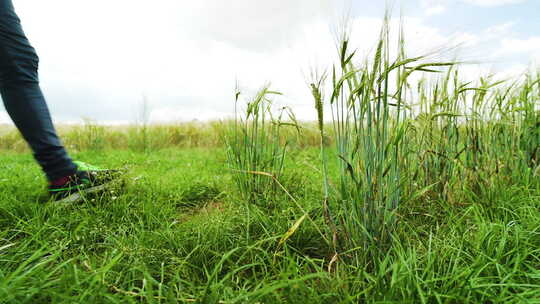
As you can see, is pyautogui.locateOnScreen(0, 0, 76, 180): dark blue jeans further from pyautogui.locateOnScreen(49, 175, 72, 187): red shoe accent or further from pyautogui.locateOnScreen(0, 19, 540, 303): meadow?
pyautogui.locateOnScreen(0, 19, 540, 303): meadow

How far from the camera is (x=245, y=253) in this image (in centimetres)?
94

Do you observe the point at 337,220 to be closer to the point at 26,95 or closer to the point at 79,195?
the point at 79,195

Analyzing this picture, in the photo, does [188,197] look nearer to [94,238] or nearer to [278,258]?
[94,238]

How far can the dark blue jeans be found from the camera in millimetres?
1509

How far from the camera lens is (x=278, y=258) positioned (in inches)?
45.4

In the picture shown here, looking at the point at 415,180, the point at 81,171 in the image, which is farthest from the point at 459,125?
the point at 81,171

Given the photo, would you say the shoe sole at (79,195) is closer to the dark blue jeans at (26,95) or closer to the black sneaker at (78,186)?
the black sneaker at (78,186)

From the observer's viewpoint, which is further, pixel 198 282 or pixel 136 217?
pixel 136 217

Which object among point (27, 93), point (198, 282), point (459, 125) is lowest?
point (198, 282)

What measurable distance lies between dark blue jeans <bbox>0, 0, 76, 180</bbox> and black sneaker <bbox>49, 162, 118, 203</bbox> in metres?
0.04

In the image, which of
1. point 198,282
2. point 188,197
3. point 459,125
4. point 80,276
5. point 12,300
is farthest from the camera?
point 188,197

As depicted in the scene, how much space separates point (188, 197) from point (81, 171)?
0.62 metres

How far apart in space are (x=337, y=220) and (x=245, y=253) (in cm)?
46

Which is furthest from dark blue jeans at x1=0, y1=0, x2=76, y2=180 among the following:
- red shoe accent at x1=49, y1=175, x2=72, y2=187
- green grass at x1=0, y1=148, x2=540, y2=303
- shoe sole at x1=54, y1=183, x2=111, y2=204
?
green grass at x1=0, y1=148, x2=540, y2=303
